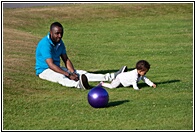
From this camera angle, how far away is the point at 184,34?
23.4m

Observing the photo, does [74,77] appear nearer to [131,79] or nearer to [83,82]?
[83,82]

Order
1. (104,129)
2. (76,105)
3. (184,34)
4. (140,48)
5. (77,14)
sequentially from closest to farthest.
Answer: (104,129)
(76,105)
(140,48)
(184,34)
(77,14)

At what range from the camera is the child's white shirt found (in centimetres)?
1335

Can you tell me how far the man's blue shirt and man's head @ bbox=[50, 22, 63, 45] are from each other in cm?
19

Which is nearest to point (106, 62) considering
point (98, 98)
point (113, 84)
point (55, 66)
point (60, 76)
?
point (60, 76)

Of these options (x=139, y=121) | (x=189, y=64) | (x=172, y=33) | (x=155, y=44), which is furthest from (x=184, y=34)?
(x=139, y=121)

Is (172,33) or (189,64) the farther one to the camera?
(172,33)

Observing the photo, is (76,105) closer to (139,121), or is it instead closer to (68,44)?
(139,121)

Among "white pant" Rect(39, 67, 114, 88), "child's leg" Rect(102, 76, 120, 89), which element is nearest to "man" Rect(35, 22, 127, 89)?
"white pant" Rect(39, 67, 114, 88)

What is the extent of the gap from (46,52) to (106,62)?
3.58 meters

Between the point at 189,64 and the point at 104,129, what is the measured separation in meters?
7.07

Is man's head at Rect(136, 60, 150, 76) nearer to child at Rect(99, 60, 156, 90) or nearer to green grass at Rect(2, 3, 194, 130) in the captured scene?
child at Rect(99, 60, 156, 90)

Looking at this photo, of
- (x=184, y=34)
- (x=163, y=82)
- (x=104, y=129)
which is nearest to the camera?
(x=104, y=129)

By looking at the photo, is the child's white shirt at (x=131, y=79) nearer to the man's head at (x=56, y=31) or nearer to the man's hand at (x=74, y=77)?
the man's hand at (x=74, y=77)
